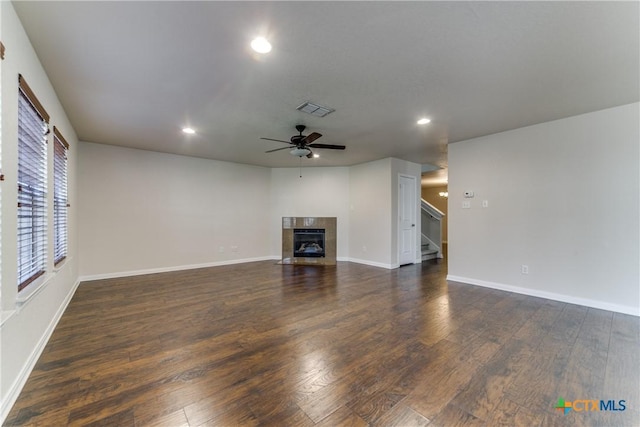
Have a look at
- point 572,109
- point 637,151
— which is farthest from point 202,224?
point 637,151

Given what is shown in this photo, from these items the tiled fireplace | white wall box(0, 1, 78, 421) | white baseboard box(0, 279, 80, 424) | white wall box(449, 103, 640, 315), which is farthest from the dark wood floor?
the tiled fireplace

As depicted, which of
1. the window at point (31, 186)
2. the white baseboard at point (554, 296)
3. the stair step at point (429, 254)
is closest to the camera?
the window at point (31, 186)

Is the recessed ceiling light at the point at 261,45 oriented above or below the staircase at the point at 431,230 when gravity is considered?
above

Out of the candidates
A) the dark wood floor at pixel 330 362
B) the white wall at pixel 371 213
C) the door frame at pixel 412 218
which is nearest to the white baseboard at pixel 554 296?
the dark wood floor at pixel 330 362

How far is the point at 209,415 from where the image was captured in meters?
1.49

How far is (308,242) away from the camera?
663 cm

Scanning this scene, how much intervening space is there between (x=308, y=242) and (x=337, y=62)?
4.92 metres

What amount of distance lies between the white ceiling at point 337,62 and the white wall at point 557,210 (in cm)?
38

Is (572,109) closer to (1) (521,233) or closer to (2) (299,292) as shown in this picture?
(1) (521,233)

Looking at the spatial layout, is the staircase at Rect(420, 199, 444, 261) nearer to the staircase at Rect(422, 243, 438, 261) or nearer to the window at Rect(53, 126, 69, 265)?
Answer: the staircase at Rect(422, 243, 438, 261)

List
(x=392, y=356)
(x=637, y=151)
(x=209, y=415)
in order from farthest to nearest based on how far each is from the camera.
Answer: (x=637, y=151), (x=392, y=356), (x=209, y=415)

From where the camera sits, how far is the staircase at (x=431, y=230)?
284 inches

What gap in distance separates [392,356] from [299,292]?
1980mm

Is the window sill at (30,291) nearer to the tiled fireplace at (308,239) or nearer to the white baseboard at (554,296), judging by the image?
the tiled fireplace at (308,239)
